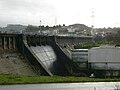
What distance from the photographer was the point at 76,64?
61719mm

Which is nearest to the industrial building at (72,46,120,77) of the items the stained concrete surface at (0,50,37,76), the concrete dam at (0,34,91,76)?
the concrete dam at (0,34,91,76)

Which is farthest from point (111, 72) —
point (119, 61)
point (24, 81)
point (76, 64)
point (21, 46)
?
point (24, 81)

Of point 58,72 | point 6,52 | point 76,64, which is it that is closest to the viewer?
point 6,52

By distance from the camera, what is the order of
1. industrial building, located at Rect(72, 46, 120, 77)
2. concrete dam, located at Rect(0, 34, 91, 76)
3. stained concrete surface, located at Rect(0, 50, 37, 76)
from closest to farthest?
stained concrete surface, located at Rect(0, 50, 37, 76) → concrete dam, located at Rect(0, 34, 91, 76) → industrial building, located at Rect(72, 46, 120, 77)

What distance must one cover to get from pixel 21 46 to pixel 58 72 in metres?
10.2

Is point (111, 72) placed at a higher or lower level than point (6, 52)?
lower

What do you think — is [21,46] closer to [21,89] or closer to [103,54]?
[103,54]

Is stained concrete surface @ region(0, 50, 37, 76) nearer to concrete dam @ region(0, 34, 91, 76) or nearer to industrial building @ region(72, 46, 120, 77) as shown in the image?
concrete dam @ region(0, 34, 91, 76)

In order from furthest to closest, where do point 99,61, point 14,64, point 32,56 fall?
point 99,61
point 32,56
point 14,64

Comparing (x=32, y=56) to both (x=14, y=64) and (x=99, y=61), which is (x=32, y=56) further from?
(x=99, y=61)

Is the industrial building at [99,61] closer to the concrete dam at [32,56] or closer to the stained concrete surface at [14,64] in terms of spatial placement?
the concrete dam at [32,56]

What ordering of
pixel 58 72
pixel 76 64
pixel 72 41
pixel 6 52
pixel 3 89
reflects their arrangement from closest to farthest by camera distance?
pixel 3 89 < pixel 6 52 < pixel 58 72 < pixel 76 64 < pixel 72 41

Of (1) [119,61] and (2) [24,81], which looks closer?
(2) [24,81]

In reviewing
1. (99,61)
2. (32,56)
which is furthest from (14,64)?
(99,61)
